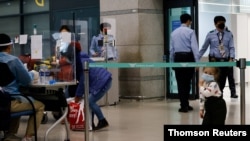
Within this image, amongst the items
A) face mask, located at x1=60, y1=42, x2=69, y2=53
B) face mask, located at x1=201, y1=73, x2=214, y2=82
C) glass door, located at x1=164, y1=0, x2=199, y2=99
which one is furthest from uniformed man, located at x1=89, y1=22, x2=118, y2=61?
face mask, located at x1=201, y1=73, x2=214, y2=82

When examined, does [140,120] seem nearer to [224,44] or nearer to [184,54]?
[184,54]

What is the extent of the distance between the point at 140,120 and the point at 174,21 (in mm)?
3655

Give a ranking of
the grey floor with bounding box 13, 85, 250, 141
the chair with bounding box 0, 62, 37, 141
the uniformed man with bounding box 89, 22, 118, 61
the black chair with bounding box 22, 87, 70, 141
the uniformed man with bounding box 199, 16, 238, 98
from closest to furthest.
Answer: the chair with bounding box 0, 62, 37, 141
the black chair with bounding box 22, 87, 70, 141
the grey floor with bounding box 13, 85, 250, 141
the uniformed man with bounding box 199, 16, 238, 98
the uniformed man with bounding box 89, 22, 118, 61

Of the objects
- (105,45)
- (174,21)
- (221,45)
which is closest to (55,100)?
(221,45)

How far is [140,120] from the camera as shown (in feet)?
24.6

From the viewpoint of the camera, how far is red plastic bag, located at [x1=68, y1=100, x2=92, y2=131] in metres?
6.46

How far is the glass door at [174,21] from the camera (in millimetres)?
10180

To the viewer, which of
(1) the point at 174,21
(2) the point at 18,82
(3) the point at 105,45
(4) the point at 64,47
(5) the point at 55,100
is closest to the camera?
(2) the point at 18,82

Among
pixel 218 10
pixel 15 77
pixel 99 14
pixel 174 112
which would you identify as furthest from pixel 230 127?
pixel 218 10

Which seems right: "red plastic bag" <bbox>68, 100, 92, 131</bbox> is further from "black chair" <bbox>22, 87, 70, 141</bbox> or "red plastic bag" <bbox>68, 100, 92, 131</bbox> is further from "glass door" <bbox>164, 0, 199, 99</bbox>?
"glass door" <bbox>164, 0, 199, 99</bbox>

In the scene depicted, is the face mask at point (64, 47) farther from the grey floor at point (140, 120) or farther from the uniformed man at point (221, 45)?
the uniformed man at point (221, 45)

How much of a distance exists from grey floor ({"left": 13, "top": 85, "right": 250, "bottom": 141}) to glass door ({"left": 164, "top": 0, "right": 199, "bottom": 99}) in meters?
0.36

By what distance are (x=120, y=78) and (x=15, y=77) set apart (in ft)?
17.6

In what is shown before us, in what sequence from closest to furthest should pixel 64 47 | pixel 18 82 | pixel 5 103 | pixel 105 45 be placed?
pixel 5 103, pixel 18 82, pixel 64 47, pixel 105 45
